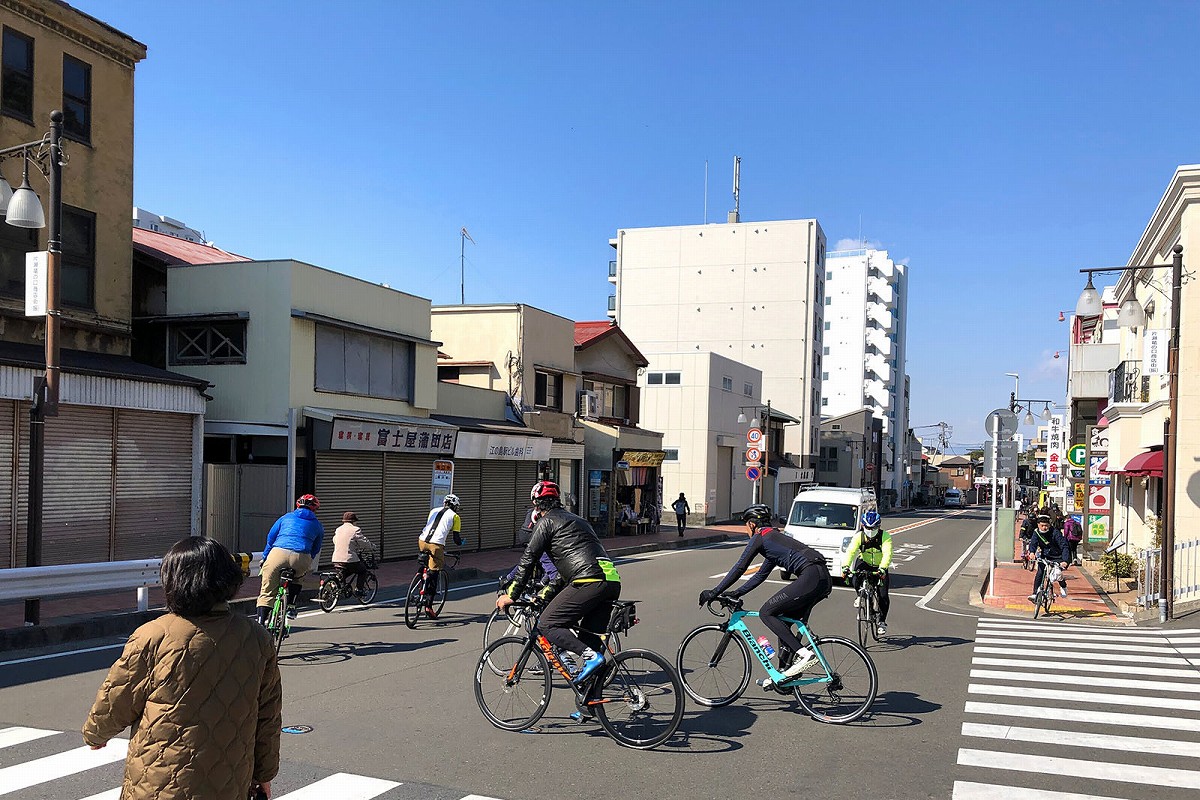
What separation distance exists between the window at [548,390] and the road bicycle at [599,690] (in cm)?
2332

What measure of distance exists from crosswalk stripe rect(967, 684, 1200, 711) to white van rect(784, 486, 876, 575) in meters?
10.1

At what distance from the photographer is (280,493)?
65.4 feet

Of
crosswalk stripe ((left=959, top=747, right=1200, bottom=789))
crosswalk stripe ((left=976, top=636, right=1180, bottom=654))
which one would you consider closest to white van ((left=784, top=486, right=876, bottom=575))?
crosswalk stripe ((left=976, top=636, right=1180, bottom=654))

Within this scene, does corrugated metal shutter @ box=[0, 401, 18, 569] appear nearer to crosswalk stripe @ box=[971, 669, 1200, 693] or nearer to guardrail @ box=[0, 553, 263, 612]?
guardrail @ box=[0, 553, 263, 612]

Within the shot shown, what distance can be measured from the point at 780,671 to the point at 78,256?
1561cm

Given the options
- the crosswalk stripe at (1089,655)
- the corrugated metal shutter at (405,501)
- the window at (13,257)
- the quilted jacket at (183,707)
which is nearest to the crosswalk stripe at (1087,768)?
the crosswalk stripe at (1089,655)

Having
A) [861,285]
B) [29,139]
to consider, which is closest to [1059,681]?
[29,139]

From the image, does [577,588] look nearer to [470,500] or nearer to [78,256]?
[78,256]

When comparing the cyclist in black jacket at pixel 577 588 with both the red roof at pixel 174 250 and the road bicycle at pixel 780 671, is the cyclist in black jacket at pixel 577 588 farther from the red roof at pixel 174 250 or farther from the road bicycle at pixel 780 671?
the red roof at pixel 174 250

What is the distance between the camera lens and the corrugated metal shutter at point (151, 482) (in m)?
17.1

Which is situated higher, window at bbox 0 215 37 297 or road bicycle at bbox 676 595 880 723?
window at bbox 0 215 37 297

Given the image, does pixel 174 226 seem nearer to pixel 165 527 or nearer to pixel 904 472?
pixel 165 527

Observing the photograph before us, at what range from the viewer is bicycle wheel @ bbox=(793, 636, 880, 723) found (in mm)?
8062

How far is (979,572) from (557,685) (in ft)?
64.4
